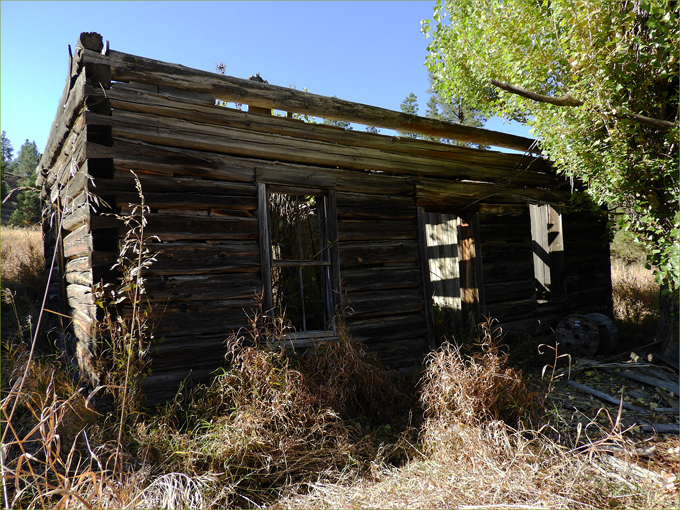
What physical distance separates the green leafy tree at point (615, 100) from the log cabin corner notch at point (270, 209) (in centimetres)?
134

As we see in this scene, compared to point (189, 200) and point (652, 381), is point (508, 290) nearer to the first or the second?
point (652, 381)

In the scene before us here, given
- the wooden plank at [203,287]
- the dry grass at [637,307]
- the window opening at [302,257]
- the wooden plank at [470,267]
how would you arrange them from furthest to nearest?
the dry grass at [637,307], the wooden plank at [470,267], the window opening at [302,257], the wooden plank at [203,287]

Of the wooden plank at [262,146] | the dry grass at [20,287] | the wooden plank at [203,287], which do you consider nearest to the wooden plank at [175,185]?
the wooden plank at [262,146]

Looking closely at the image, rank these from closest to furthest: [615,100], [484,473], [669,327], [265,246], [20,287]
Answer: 1. [484,473]
2. [265,246]
3. [615,100]
4. [669,327]
5. [20,287]

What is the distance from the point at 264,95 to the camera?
4.95m

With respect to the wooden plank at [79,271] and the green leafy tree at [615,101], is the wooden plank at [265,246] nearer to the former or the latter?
the wooden plank at [79,271]

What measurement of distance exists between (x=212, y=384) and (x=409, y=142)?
4019 mm

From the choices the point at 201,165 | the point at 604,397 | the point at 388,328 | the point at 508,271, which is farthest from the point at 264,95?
the point at 604,397

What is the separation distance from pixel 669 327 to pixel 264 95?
6527 mm

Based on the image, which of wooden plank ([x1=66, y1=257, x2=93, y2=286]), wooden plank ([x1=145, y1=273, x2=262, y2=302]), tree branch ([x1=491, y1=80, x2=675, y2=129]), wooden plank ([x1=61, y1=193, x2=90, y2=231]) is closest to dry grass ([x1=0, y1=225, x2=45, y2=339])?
wooden plank ([x1=66, y1=257, x2=93, y2=286])

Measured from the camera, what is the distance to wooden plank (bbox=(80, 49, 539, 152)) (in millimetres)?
4250

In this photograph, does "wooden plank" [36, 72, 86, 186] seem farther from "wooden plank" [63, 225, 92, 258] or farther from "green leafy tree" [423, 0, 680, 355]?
"green leafy tree" [423, 0, 680, 355]

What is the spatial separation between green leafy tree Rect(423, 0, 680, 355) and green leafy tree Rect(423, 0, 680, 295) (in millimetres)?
12

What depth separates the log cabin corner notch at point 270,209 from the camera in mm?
4227
